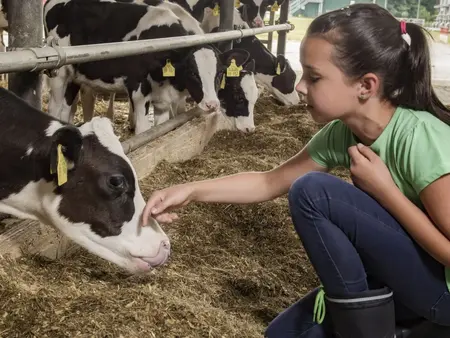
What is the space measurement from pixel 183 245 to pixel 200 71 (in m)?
2.65

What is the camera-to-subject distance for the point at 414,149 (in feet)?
5.95

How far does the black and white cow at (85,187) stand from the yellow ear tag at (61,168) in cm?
3

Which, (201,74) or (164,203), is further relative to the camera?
(201,74)

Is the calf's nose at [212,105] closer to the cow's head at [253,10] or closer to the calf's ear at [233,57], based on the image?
the calf's ear at [233,57]

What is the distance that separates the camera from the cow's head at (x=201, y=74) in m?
5.44

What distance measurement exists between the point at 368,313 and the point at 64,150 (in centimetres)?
119

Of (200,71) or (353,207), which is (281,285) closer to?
(353,207)

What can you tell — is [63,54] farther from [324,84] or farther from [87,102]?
[87,102]

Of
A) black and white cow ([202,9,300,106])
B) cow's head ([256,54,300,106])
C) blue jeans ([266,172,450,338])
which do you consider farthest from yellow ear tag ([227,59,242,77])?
blue jeans ([266,172,450,338])

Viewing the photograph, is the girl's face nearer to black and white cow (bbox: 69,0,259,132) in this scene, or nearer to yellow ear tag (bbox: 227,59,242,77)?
black and white cow (bbox: 69,0,259,132)

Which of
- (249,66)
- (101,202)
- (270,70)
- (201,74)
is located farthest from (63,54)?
(270,70)

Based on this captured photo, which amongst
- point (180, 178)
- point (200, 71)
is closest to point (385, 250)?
point (180, 178)

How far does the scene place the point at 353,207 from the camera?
1938 mm

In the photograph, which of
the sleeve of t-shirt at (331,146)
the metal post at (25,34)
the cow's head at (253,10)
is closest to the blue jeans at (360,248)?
the sleeve of t-shirt at (331,146)
